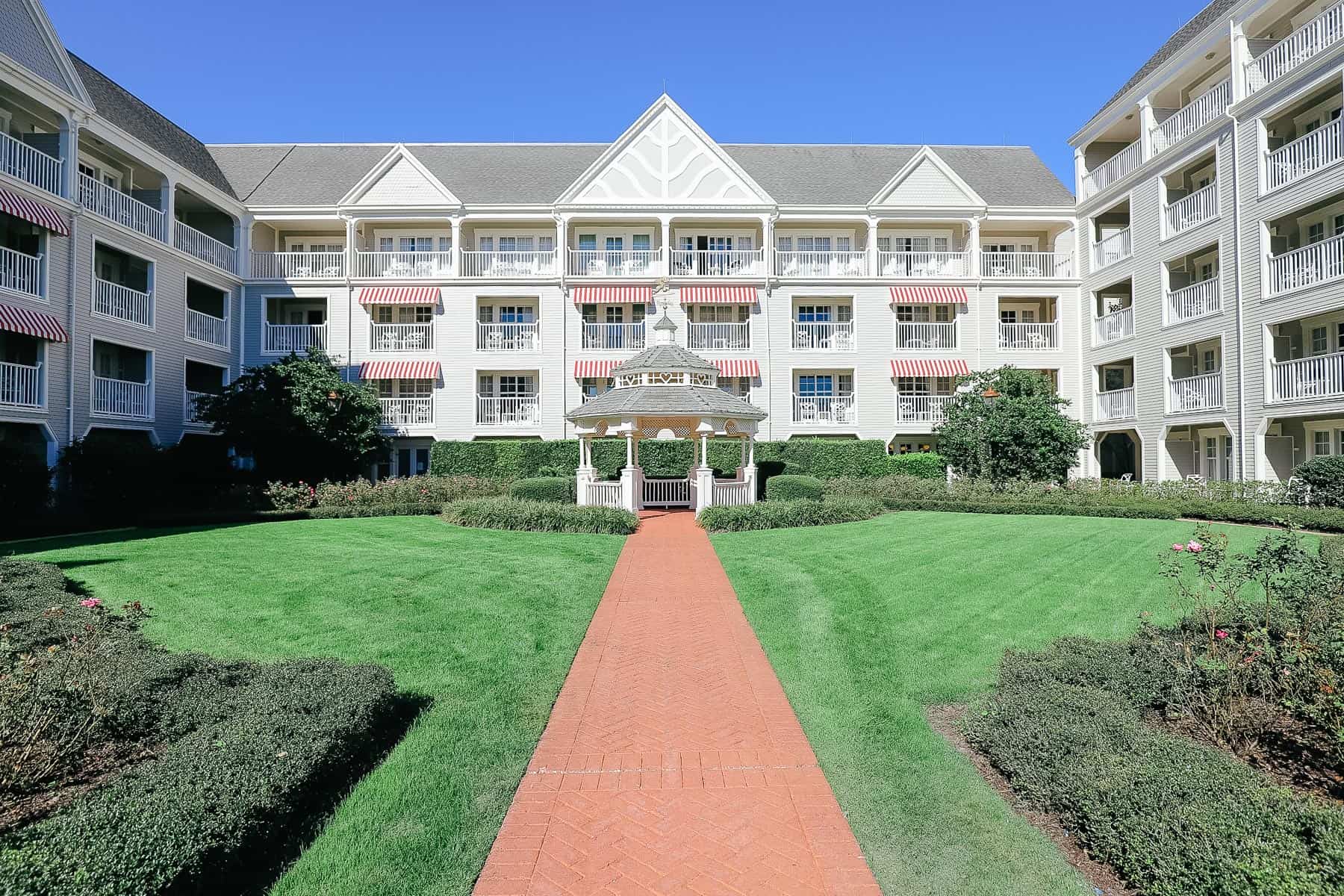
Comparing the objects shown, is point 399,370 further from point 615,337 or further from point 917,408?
point 917,408

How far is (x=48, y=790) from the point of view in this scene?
4570mm

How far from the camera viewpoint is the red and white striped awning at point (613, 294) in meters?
30.0

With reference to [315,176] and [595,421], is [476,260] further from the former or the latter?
[595,421]

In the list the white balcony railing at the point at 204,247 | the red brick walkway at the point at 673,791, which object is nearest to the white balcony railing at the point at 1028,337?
the red brick walkway at the point at 673,791

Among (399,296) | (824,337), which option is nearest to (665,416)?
(824,337)

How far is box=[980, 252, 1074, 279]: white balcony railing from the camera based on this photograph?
3180 cm

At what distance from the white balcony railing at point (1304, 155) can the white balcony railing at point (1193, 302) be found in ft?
11.7

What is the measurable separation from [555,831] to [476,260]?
30.2 m

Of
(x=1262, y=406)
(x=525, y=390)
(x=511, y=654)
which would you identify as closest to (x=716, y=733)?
(x=511, y=654)

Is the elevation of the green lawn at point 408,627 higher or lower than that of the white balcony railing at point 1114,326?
lower

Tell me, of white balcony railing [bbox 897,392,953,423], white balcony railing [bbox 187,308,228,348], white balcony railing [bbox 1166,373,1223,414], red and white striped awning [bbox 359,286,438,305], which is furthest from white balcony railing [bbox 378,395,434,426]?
white balcony railing [bbox 1166,373,1223,414]

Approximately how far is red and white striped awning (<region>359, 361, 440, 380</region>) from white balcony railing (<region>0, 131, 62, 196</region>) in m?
11.4

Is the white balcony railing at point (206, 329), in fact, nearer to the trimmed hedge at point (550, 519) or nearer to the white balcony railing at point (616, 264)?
the white balcony railing at point (616, 264)

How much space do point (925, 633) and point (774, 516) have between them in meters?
9.28
